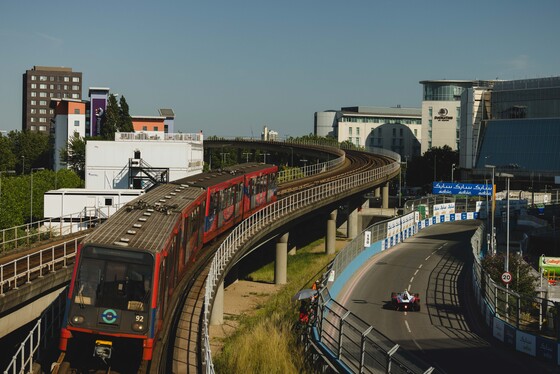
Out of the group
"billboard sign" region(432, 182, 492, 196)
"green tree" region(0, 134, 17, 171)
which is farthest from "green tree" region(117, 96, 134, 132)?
"billboard sign" region(432, 182, 492, 196)

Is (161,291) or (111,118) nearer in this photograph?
(161,291)

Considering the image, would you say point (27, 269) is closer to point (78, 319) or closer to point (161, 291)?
point (78, 319)

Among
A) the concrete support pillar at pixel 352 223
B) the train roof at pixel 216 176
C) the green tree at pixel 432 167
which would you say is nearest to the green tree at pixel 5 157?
the concrete support pillar at pixel 352 223

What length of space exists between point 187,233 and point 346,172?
58.1m

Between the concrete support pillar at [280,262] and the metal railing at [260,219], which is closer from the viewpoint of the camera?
the metal railing at [260,219]

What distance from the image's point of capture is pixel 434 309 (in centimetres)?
4425

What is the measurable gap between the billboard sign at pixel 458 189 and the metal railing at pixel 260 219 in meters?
5.64

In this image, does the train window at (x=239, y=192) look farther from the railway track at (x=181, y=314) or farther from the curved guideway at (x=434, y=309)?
the curved guideway at (x=434, y=309)

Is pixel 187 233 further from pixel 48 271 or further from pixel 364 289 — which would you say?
pixel 364 289

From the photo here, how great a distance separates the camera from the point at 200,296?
3000 cm

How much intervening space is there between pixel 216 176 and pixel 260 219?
19.7 ft

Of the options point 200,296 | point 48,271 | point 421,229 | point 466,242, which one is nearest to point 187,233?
point 200,296

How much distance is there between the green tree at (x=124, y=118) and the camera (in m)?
129

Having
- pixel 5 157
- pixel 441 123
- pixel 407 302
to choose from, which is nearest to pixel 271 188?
pixel 407 302
